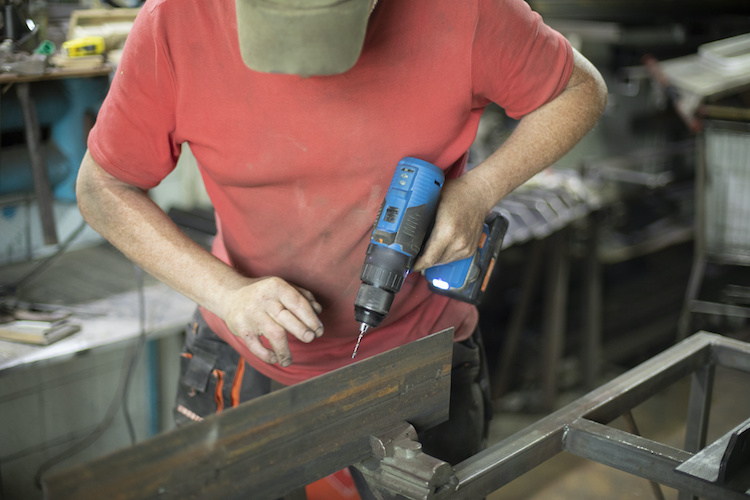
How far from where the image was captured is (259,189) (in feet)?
3.73

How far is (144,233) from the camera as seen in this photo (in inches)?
45.1

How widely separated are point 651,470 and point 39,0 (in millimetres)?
1791

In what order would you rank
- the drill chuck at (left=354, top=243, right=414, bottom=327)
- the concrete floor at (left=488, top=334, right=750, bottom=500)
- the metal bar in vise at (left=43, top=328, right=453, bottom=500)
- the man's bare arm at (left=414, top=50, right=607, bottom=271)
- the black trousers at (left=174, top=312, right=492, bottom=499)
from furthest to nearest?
1. the concrete floor at (left=488, top=334, right=750, bottom=500)
2. the black trousers at (left=174, top=312, right=492, bottom=499)
3. the man's bare arm at (left=414, top=50, right=607, bottom=271)
4. the drill chuck at (left=354, top=243, right=414, bottom=327)
5. the metal bar in vise at (left=43, top=328, right=453, bottom=500)

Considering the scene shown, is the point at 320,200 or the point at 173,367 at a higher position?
the point at 320,200

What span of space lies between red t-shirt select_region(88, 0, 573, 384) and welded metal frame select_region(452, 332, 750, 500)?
363 millimetres

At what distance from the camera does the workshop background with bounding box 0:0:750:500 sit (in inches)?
70.8

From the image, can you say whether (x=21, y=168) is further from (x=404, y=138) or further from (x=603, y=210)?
(x=603, y=210)

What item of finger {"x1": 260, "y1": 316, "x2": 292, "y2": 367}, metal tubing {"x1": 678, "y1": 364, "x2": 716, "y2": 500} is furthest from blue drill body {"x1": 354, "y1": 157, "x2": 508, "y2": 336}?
metal tubing {"x1": 678, "y1": 364, "x2": 716, "y2": 500}

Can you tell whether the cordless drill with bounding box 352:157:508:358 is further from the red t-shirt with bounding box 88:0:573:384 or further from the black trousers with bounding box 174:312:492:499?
the black trousers with bounding box 174:312:492:499

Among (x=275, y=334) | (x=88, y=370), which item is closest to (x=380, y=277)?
(x=275, y=334)

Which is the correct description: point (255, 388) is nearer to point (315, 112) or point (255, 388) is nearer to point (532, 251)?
point (315, 112)

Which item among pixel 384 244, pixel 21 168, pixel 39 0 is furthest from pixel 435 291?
pixel 39 0

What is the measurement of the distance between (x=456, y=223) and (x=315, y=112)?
0.91 ft

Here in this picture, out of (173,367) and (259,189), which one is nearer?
(259,189)
